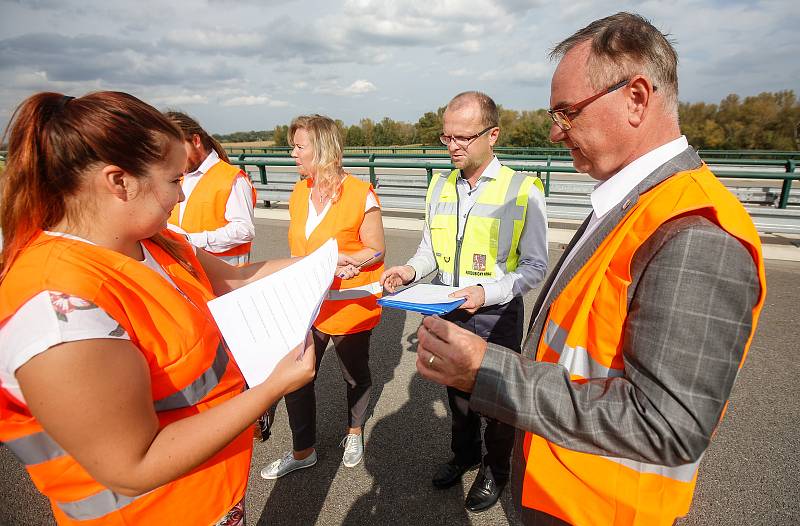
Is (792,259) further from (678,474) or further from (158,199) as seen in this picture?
(158,199)

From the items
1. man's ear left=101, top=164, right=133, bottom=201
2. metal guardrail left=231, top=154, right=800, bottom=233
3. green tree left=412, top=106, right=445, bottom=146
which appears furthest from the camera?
green tree left=412, top=106, right=445, bottom=146

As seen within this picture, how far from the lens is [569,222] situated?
8008 millimetres

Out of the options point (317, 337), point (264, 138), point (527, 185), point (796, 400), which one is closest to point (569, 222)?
point (796, 400)

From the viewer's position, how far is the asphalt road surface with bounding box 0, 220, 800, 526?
89.0 inches

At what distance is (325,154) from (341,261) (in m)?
0.70

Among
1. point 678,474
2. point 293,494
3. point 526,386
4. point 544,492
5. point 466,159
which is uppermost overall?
point 466,159

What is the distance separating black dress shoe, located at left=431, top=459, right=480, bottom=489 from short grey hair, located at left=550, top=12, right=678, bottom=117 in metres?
2.15

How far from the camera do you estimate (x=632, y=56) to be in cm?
109

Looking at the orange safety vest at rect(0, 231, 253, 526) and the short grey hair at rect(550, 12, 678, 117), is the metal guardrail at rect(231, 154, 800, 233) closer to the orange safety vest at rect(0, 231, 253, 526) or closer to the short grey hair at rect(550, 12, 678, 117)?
the short grey hair at rect(550, 12, 678, 117)

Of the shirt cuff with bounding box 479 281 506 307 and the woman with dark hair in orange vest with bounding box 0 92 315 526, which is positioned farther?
the shirt cuff with bounding box 479 281 506 307

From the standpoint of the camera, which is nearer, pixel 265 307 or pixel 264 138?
pixel 265 307

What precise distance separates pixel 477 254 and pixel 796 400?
2.73 meters

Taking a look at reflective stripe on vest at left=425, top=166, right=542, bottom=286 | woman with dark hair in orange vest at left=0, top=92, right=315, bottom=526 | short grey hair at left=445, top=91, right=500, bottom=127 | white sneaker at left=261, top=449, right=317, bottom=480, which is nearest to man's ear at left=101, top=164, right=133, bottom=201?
woman with dark hair in orange vest at left=0, top=92, right=315, bottom=526

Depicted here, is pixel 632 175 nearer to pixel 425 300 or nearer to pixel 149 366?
pixel 425 300
